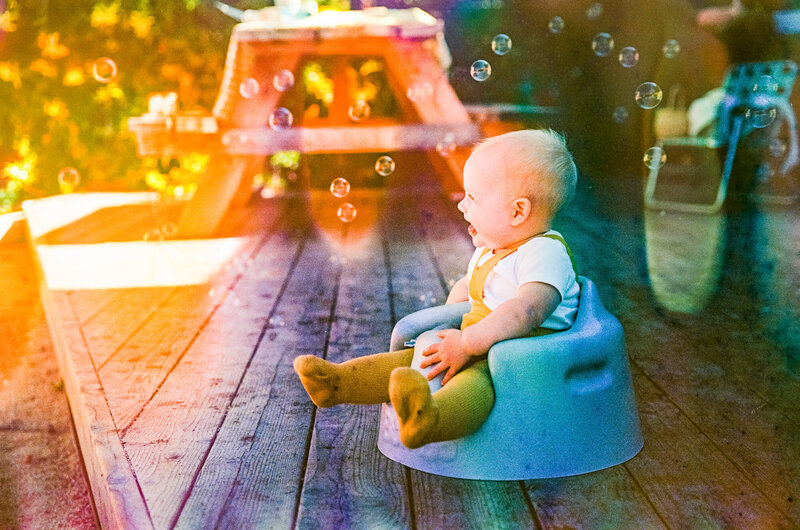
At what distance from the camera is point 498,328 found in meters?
1.16

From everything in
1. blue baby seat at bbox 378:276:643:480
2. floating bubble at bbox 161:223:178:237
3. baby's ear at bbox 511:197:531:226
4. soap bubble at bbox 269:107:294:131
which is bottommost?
floating bubble at bbox 161:223:178:237

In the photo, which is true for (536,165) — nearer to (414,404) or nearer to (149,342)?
(414,404)

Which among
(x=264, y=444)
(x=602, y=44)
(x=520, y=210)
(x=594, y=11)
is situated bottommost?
(x=264, y=444)

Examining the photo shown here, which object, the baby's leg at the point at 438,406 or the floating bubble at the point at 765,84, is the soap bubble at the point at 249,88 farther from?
the baby's leg at the point at 438,406

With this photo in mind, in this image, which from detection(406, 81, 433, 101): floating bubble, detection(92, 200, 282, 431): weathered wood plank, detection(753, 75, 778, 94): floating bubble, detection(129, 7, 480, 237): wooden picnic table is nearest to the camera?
detection(92, 200, 282, 431): weathered wood plank

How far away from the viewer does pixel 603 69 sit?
4.98 metres

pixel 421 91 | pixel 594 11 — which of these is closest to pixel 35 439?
pixel 421 91

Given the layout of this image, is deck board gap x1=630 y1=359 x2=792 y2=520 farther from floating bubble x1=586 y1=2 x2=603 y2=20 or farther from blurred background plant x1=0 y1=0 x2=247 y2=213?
floating bubble x1=586 y1=2 x2=603 y2=20

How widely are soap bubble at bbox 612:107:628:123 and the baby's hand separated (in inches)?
153

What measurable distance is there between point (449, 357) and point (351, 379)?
0.18m

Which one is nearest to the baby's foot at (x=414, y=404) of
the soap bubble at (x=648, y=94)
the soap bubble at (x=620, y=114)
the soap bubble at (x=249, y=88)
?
the soap bubble at (x=648, y=94)

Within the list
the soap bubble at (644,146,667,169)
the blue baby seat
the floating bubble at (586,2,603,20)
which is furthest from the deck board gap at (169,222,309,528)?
the floating bubble at (586,2,603,20)

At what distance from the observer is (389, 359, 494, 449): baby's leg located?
3.48 feet

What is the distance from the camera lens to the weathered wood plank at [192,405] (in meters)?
1.18
